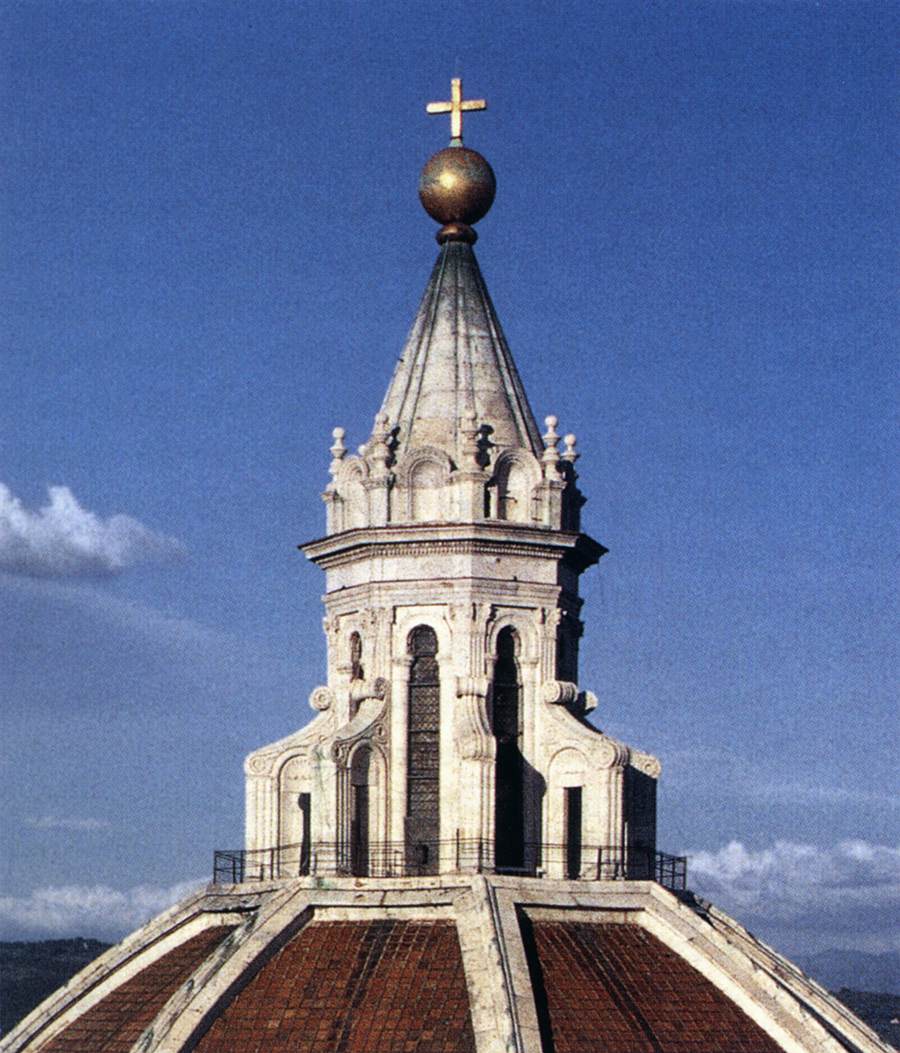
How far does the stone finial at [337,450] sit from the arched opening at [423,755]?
151 inches

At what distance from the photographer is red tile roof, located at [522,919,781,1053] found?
173ft

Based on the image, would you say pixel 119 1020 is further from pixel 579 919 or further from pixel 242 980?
pixel 579 919

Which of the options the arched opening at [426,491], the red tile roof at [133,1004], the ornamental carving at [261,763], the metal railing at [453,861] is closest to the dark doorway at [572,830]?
the metal railing at [453,861]

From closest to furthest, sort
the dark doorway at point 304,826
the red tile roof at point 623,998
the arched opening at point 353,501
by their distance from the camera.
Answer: the red tile roof at point 623,998
the dark doorway at point 304,826
the arched opening at point 353,501

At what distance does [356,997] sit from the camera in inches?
2110

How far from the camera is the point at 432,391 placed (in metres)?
59.7

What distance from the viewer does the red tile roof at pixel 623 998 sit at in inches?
2077

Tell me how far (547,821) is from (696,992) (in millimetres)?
5198

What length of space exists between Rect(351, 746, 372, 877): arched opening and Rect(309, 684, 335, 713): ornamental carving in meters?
1.88

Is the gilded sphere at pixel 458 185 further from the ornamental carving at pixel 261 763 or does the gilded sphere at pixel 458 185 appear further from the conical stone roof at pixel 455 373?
the ornamental carving at pixel 261 763

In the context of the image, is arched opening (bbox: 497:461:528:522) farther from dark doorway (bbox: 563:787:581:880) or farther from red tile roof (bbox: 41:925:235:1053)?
red tile roof (bbox: 41:925:235:1053)

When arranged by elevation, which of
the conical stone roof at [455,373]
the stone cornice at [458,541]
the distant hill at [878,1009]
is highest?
the conical stone roof at [455,373]

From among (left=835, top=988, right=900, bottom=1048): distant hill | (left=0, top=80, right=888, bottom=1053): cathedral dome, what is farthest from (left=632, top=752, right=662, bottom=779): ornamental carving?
(left=835, top=988, right=900, bottom=1048): distant hill

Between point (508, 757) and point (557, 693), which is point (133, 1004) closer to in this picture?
point (508, 757)
